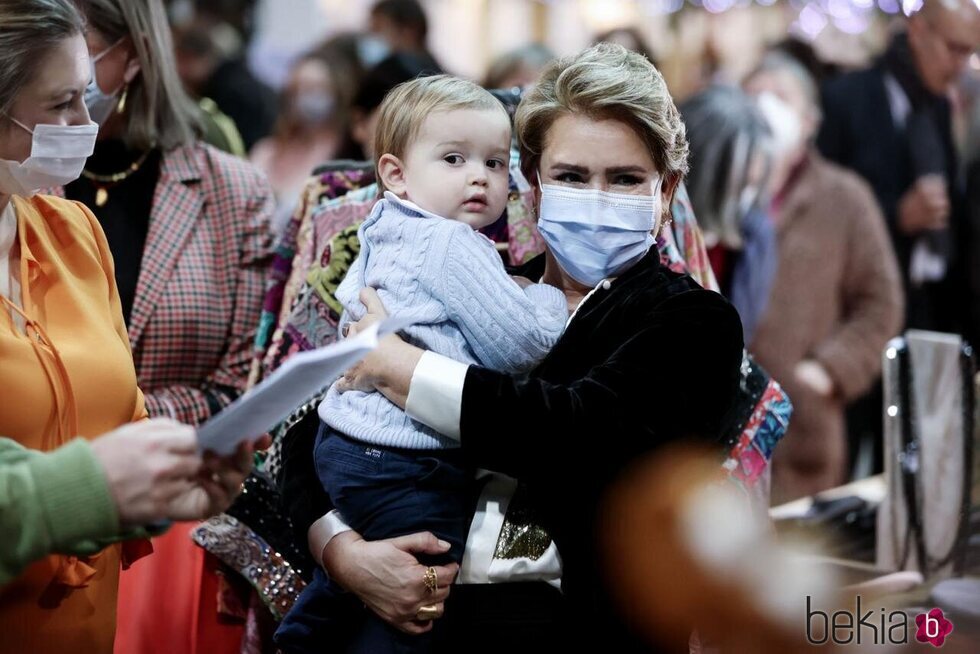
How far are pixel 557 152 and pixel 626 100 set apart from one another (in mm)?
150

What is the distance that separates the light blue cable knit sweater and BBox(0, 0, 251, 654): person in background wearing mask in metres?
0.40

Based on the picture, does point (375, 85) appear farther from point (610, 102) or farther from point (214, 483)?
point (214, 483)

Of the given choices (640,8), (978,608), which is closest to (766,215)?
(978,608)

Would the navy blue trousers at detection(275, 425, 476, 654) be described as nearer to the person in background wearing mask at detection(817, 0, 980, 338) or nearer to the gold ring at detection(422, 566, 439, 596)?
the gold ring at detection(422, 566, 439, 596)

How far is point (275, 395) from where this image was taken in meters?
1.63

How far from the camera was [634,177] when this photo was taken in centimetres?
216

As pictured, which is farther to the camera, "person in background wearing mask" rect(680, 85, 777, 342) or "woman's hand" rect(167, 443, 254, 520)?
"person in background wearing mask" rect(680, 85, 777, 342)

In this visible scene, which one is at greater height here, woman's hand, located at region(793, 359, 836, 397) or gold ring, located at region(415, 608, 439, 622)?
gold ring, located at region(415, 608, 439, 622)

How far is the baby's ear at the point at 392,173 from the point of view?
2246mm

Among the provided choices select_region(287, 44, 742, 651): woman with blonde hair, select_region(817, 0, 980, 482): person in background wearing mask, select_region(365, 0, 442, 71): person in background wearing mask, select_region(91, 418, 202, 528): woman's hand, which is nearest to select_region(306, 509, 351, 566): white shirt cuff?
select_region(287, 44, 742, 651): woman with blonde hair

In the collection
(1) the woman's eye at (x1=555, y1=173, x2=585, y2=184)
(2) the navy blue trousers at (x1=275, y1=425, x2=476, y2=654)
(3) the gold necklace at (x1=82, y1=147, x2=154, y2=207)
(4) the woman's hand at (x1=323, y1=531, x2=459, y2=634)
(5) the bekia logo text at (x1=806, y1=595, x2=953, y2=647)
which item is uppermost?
(1) the woman's eye at (x1=555, y1=173, x2=585, y2=184)

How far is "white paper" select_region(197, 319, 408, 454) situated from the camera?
1613mm

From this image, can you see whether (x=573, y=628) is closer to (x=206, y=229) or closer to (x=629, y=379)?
(x=629, y=379)

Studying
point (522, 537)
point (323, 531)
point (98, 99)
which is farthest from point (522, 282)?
Answer: point (98, 99)
